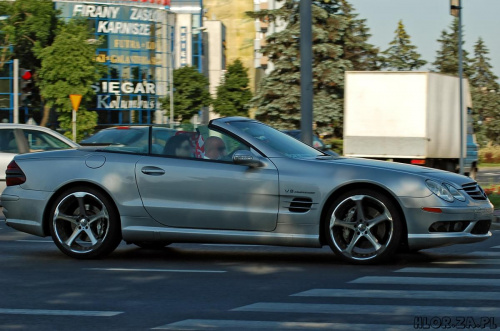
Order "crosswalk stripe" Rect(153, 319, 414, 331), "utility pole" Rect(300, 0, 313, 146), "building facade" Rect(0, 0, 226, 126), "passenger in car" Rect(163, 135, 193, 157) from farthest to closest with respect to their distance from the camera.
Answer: "building facade" Rect(0, 0, 226, 126)
"utility pole" Rect(300, 0, 313, 146)
"passenger in car" Rect(163, 135, 193, 157)
"crosswalk stripe" Rect(153, 319, 414, 331)

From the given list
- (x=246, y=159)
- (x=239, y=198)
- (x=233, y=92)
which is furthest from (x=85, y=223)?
(x=233, y=92)

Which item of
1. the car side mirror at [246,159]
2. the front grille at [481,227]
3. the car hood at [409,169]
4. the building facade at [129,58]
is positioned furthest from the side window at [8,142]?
the building facade at [129,58]

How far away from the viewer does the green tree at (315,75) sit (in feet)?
171

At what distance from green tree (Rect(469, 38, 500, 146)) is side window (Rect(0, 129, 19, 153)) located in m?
62.2

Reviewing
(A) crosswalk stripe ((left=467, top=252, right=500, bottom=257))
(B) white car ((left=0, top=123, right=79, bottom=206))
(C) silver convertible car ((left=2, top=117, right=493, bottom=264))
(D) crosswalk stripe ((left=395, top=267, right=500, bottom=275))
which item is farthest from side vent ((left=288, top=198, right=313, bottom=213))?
(B) white car ((left=0, top=123, right=79, bottom=206))

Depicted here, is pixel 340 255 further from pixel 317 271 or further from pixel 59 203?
pixel 59 203

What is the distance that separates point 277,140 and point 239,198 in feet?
2.69

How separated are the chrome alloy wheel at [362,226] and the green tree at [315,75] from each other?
1697 inches

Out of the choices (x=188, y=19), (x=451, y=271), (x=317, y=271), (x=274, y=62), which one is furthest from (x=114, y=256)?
(x=188, y=19)

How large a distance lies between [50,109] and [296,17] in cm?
2459

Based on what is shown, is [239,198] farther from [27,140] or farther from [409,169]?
[27,140]

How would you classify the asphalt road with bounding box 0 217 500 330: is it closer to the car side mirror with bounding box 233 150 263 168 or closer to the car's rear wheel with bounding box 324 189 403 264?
the car's rear wheel with bounding box 324 189 403 264

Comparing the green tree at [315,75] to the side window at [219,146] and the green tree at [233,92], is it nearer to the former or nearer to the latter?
the green tree at [233,92]

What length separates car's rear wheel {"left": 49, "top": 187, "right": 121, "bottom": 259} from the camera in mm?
Answer: 9547
